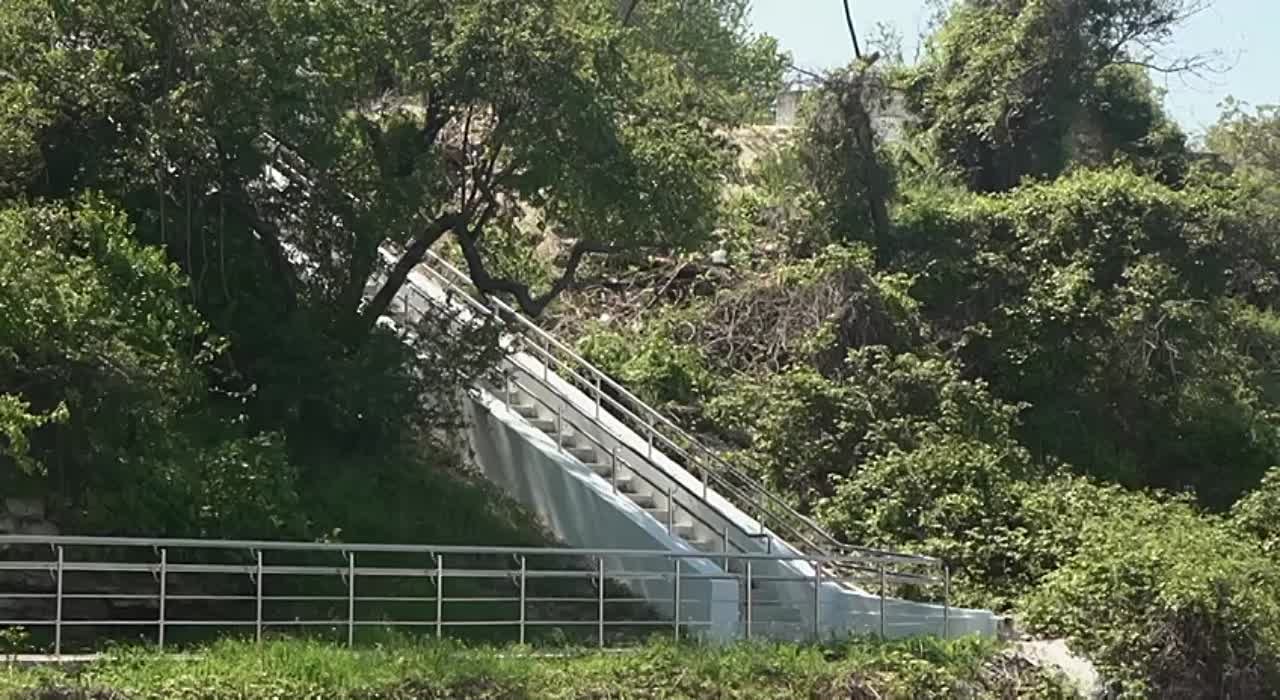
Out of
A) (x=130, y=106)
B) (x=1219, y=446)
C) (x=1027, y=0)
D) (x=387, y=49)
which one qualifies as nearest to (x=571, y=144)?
(x=387, y=49)

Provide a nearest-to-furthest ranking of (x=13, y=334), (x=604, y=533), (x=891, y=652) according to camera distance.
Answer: (x=13, y=334) → (x=891, y=652) → (x=604, y=533)

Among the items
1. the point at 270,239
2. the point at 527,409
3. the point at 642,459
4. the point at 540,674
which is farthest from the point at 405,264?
the point at 540,674

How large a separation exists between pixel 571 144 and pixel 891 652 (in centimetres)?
636

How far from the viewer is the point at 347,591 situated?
1636 centimetres

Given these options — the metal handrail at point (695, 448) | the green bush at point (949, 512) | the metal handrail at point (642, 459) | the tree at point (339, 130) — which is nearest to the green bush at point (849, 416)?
the green bush at point (949, 512)

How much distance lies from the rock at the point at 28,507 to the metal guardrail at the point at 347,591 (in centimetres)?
44

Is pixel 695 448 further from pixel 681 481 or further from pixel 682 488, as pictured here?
pixel 682 488

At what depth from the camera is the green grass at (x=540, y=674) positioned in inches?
492

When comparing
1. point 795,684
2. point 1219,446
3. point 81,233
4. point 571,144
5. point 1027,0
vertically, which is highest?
point 1027,0

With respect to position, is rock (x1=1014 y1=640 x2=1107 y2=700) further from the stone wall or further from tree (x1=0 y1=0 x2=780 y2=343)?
the stone wall

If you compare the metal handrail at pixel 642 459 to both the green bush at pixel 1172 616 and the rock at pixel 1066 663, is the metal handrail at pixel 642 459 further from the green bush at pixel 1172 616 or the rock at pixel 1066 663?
the green bush at pixel 1172 616

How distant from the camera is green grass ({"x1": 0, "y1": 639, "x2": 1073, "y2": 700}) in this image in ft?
41.0

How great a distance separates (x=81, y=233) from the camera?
16391 millimetres

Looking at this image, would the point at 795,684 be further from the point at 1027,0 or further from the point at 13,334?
the point at 1027,0
